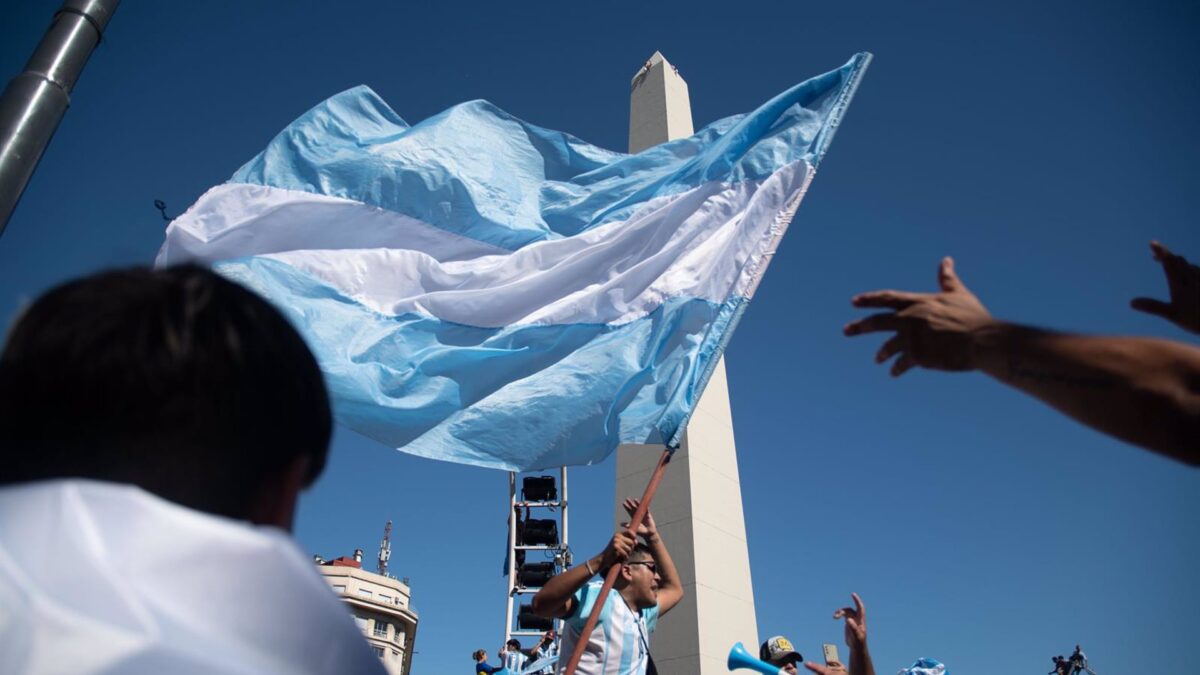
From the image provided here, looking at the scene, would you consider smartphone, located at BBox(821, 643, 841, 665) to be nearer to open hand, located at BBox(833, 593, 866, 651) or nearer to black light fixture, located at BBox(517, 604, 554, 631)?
open hand, located at BBox(833, 593, 866, 651)

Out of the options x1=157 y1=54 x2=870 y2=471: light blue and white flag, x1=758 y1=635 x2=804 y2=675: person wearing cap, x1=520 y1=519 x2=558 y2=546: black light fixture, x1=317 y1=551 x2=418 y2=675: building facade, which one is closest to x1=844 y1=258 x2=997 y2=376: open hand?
x1=157 y1=54 x2=870 y2=471: light blue and white flag

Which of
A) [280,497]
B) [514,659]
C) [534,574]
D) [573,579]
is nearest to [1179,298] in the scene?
[280,497]

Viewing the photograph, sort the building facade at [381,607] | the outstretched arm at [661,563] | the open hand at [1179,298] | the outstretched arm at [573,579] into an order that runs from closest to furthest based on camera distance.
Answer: the open hand at [1179,298] → the outstretched arm at [573,579] → the outstretched arm at [661,563] → the building facade at [381,607]

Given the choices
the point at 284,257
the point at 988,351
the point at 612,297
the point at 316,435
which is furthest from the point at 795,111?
the point at 316,435

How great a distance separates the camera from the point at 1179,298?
170 cm

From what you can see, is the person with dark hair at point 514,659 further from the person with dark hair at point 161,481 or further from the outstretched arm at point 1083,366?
the person with dark hair at point 161,481

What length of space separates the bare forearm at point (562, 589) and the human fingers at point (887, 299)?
6.14 feet

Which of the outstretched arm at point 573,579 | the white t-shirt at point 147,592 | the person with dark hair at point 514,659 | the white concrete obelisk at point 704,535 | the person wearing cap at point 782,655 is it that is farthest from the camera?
the person with dark hair at point 514,659

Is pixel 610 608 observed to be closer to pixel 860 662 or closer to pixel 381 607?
pixel 860 662

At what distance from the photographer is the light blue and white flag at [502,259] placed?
3.89 meters

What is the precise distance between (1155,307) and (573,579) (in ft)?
7.28

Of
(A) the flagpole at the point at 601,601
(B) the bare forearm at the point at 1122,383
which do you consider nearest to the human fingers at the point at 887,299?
(B) the bare forearm at the point at 1122,383

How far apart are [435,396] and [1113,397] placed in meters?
3.23

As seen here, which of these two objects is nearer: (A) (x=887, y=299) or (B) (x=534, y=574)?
(A) (x=887, y=299)
